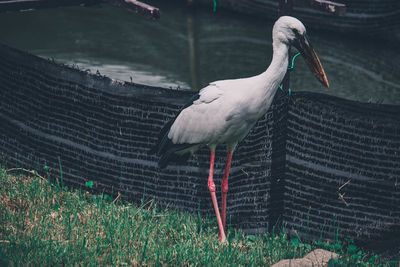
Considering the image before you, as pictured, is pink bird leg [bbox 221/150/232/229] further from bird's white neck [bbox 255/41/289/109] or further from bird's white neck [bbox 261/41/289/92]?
bird's white neck [bbox 261/41/289/92]

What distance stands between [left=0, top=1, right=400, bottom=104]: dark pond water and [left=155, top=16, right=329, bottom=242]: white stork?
11.2 feet

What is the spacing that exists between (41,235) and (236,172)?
1.58 metres

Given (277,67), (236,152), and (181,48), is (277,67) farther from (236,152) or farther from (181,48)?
(181,48)

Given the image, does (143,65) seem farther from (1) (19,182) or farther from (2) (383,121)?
(2) (383,121)

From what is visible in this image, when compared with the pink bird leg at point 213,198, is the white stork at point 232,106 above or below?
above

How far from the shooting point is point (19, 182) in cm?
520

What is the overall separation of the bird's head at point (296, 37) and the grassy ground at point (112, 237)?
133cm

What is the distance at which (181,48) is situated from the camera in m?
10.2

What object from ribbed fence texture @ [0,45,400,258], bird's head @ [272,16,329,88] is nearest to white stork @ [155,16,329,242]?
bird's head @ [272,16,329,88]

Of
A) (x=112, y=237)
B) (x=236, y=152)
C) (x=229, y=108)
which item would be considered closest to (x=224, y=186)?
(x=236, y=152)

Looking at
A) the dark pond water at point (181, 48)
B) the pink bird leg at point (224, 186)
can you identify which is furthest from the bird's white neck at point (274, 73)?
the dark pond water at point (181, 48)

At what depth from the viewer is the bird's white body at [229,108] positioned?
424 centimetres

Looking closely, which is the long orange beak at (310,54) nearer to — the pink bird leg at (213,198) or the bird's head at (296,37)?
the bird's head at (296,37)

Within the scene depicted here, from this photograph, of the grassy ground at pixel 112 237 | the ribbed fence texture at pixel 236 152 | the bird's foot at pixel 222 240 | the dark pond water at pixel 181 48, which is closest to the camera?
the grassy ground at pixel 112 237
